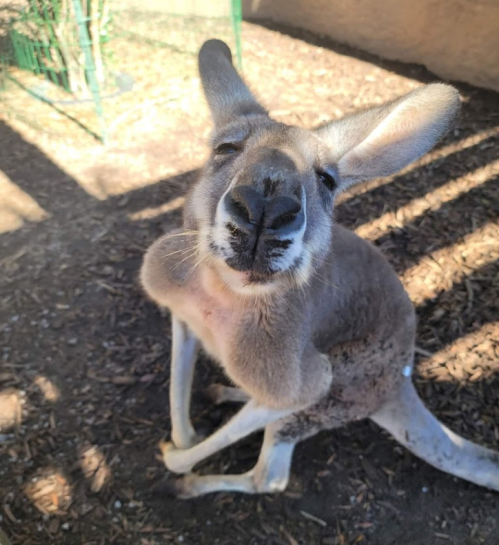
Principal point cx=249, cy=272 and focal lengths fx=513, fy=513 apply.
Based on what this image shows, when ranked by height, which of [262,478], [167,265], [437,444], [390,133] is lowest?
[262,478]

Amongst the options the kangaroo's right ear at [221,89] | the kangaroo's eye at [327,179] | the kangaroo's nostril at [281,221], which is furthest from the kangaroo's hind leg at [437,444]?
the kangaroo's right ear at [221,89]

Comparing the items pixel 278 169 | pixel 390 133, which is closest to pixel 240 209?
pixel 278 169

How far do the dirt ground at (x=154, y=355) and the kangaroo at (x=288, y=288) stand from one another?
238 millimetres

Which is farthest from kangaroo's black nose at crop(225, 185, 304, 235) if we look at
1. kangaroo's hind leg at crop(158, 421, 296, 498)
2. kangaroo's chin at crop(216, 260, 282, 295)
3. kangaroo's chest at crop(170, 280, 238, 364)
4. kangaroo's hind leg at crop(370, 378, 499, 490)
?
kangaroo's hind leg at crop(370, 378, 499, 490)

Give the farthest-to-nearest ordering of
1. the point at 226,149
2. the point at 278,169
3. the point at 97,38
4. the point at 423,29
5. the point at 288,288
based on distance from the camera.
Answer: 1. the point at 423,29
2. the point at 97,38
3. the point at 226,149
4. the point at 288,288
5. the point at 278,169

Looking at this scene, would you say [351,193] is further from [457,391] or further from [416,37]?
[416,37]

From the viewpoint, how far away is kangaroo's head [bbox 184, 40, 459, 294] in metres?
1.48

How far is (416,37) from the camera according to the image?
18.3 ft

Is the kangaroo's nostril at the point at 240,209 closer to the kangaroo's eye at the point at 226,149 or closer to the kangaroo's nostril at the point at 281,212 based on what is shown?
the kangaroo's nostril at the point at 281,212

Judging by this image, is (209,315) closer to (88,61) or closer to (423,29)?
(88,61)

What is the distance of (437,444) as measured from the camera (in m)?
2.41

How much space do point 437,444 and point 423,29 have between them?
15.4 feet

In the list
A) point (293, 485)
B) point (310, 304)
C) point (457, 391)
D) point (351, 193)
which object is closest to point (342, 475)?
point (293, 485)

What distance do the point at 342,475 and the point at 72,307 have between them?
75.1 inches
